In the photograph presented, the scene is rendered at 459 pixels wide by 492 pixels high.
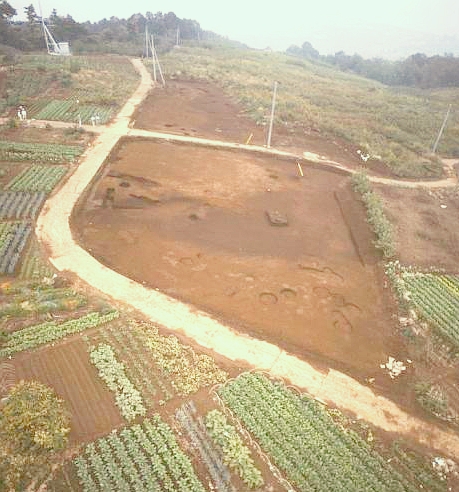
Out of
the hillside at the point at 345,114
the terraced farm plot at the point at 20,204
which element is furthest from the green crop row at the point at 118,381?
the hillside at the point at 345,114

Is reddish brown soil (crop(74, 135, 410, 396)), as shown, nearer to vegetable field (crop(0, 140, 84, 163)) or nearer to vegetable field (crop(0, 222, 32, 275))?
vegetable field (crop(0, 222, 32, 275))

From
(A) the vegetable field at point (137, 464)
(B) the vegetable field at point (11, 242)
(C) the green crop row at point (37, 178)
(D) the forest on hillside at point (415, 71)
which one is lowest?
(A) the vegetable field at point (137, 464)

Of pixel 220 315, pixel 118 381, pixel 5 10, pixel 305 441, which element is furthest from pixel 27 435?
pixel 5 10

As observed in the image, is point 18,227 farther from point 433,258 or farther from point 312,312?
point 433,258

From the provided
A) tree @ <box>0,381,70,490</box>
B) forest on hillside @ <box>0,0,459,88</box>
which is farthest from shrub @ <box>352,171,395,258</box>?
forest on hillside @ <box>0,0,459,88</box>

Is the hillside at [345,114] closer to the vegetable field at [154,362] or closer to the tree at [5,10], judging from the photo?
the tree at [5,10]

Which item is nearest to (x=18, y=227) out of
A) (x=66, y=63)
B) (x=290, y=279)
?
(x=290, y=279)
